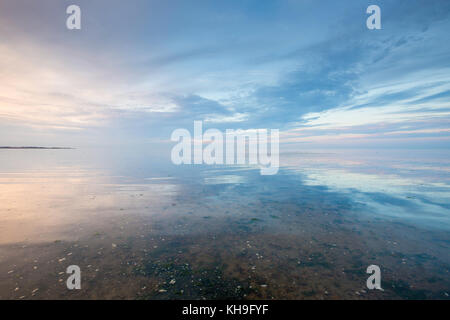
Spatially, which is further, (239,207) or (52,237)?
(239,207)

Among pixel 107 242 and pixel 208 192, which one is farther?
pixel 208 192

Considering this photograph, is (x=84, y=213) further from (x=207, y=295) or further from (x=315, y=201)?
(x=315, y=201)

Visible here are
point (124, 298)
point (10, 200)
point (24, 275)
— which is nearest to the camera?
point (124, 298)

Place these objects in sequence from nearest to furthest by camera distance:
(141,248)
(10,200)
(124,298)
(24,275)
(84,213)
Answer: (124,298), (24,275), (141,248), (84,213), (10,200)

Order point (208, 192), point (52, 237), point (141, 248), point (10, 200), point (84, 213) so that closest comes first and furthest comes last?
point (141, 248), point (52, 237), point (84, 213), point (10, 200), point (208, 192)

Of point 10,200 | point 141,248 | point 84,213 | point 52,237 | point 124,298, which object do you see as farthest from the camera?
point 10,200

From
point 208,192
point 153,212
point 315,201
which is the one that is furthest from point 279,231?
point 208,192
